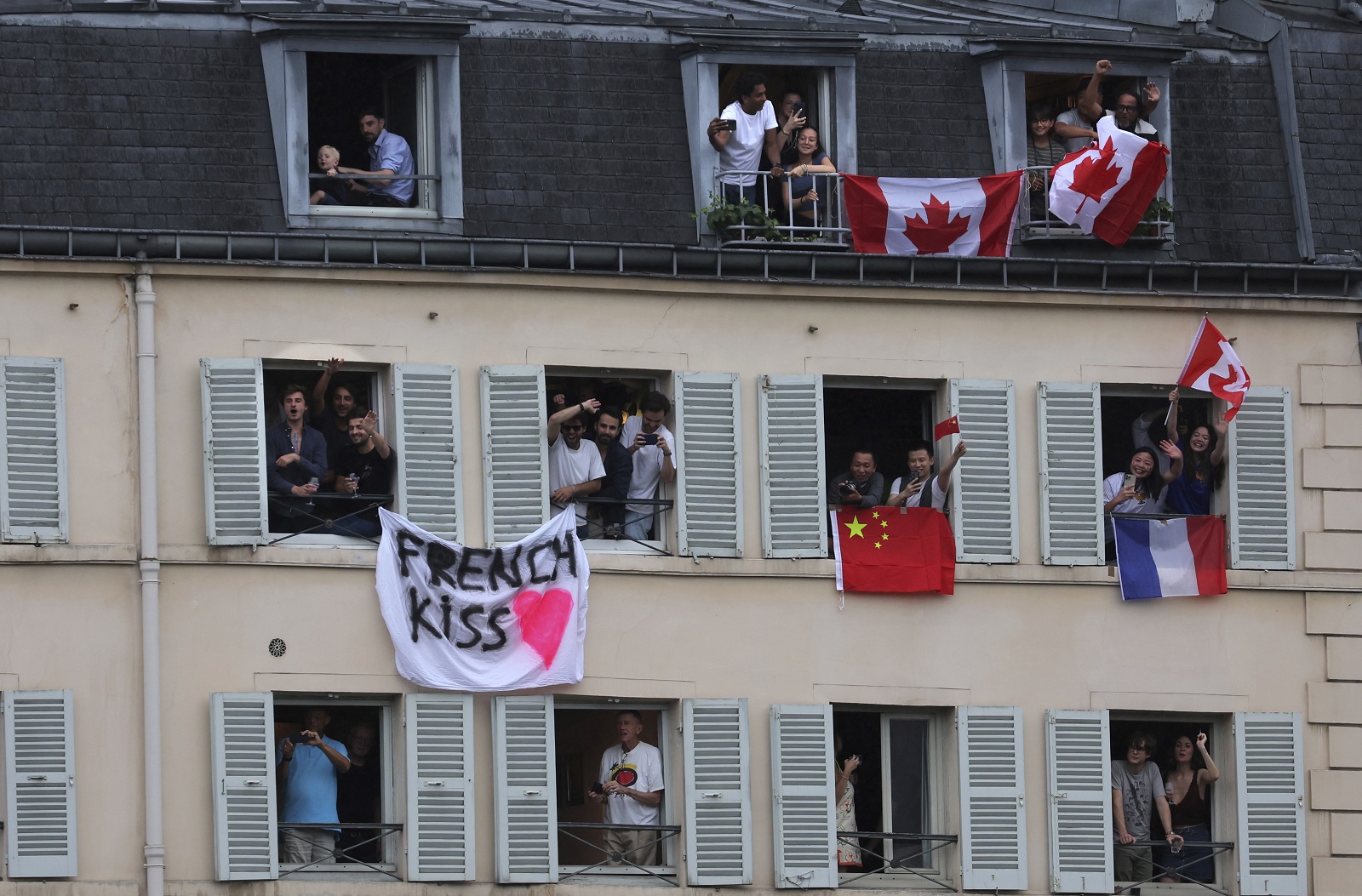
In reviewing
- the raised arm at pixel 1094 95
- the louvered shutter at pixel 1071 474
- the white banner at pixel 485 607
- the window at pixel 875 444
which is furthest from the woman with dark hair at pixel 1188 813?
the raised arm at pixel 1094 95

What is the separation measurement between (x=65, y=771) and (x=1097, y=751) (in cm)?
1062

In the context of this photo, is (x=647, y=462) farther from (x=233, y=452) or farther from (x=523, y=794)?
(x=233, y=452)

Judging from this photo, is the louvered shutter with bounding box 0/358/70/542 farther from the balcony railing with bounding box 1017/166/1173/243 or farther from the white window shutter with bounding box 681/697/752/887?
the balcony railing with bounding box 1017/166/1173/243

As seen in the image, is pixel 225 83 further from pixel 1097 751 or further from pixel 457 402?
pixel 1097 751

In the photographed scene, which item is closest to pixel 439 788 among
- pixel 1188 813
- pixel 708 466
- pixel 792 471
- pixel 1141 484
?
pixel 708 466

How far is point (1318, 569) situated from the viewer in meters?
40.3

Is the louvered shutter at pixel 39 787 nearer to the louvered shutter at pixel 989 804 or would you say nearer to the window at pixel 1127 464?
the louvered shutter at pixel 989 804

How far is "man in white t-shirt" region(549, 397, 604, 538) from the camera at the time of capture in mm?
38781

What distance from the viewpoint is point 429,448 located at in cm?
3828

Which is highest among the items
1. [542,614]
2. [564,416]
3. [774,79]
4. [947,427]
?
[774,79]

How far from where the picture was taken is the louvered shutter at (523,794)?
124ft

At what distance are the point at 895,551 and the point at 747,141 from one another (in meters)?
4.54

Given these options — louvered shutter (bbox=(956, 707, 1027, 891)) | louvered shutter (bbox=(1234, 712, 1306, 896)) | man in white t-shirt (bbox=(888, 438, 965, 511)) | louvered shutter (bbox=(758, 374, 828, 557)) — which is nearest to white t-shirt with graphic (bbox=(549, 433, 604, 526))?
louvered shutter (bbox=(758, 374, 828, 557))

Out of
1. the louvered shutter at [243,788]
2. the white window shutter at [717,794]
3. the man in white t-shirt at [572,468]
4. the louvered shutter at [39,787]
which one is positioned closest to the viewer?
the louvered shutter at [39,787]
